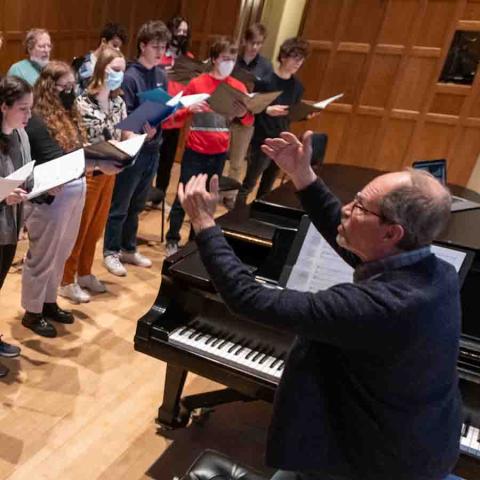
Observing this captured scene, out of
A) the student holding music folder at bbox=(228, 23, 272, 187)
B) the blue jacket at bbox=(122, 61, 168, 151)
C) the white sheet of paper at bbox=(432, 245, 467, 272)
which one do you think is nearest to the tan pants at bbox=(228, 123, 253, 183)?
the student holding music folder at bbox=(228, 23, 272, 187)

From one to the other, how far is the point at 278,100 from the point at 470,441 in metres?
3.47

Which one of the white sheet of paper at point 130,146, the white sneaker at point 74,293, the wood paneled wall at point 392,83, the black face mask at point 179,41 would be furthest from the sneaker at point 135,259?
the wood paneled wall at point 392,83

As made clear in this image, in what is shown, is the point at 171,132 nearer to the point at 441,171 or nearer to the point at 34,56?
the point at 34,56

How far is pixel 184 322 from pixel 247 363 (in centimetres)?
32

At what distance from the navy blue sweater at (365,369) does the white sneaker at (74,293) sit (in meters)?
2.15

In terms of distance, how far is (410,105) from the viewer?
5.82m

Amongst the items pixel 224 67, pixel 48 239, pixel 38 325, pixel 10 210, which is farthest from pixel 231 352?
pixel 224 67

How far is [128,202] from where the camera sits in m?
3.48

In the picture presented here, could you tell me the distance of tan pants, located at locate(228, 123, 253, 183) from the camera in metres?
4.98

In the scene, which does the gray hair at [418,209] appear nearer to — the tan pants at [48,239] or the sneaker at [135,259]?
the tan pants at [48,239]

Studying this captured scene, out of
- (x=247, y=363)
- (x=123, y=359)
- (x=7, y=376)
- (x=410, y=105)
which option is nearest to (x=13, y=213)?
(x=7, y=376)

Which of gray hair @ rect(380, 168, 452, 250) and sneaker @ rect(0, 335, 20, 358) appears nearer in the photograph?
gray hair @ rect(380, 168, 452, 250)

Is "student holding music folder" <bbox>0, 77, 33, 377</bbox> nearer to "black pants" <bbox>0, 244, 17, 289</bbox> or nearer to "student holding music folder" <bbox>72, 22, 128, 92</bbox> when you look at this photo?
"black pants" <bbox>0, 244, 17, 289</bbox>

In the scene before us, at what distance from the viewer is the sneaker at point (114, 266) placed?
12.1 ft
